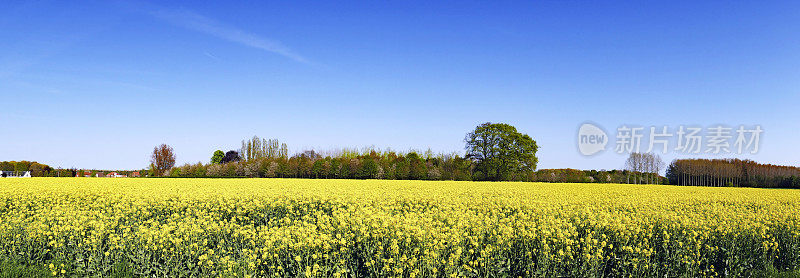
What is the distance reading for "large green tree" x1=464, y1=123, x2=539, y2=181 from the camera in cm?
5744

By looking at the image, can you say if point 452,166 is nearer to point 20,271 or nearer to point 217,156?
point 20,271

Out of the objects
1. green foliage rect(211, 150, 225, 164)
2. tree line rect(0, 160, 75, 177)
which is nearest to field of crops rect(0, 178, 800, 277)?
tree line rect(0, 160, 75, 177)

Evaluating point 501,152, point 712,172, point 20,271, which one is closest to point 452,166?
point 501,152

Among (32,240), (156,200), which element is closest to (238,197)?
(156,200)

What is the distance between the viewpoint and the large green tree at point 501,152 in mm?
57438

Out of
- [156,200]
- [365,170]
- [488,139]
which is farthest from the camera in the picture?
[365,170]

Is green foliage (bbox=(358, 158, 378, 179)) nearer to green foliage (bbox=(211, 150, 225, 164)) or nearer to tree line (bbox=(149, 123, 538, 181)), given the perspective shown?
tree line (bbox=(149, 123, 538, 181))

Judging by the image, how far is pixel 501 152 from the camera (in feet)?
191

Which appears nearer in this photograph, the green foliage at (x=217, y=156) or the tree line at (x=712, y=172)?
the tree line at (x=712, y=172)

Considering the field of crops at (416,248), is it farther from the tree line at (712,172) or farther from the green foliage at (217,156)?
the green foliage at (217,156)

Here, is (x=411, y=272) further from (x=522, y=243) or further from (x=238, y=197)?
(x=238, y=197)

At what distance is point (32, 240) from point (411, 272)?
8871mm

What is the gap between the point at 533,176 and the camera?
6103cm

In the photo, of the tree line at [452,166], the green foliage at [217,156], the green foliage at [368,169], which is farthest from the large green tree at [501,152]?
the green foliage at [217,156]
